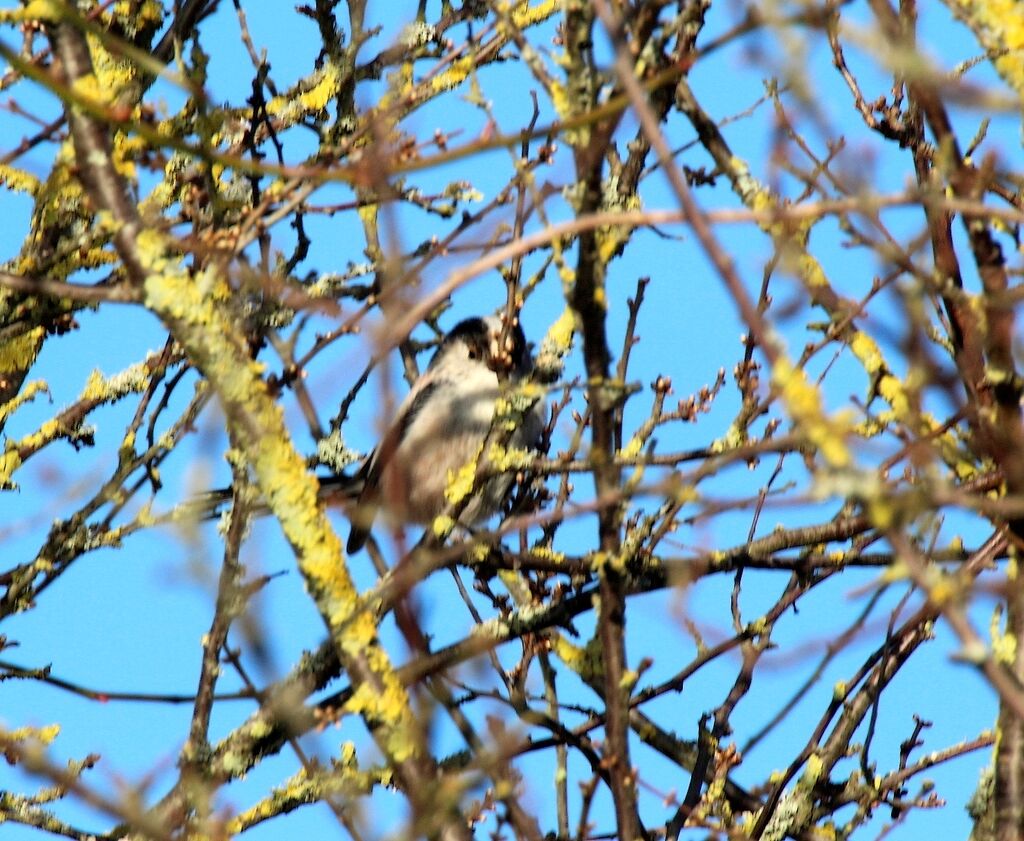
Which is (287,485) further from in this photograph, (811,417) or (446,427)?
(446,427)

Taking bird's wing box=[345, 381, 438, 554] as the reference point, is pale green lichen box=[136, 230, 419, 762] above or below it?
below

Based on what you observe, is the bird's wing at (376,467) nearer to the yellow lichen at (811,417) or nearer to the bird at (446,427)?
the bird at (446,427)

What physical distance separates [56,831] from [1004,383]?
2.64 m

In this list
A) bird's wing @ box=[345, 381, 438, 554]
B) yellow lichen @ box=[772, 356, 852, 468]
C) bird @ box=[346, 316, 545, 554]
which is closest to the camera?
yellow lichen @ box=[772, 356, 852, 468]

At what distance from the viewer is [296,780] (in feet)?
11.0

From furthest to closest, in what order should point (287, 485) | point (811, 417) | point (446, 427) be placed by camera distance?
point (446, 427) < point (287, 485) < point (811, 417)

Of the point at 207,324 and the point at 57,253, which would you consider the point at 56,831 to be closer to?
the point at 57,253

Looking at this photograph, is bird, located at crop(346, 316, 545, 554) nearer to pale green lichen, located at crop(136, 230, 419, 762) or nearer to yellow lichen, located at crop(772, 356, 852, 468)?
pale green lichen, located at crop(136, 230, 419, 762)

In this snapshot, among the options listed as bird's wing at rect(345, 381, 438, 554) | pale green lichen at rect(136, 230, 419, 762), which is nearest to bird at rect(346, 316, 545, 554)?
bird's wing at rect(345, 381, 438, 554)

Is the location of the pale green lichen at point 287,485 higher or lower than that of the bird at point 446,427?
lower

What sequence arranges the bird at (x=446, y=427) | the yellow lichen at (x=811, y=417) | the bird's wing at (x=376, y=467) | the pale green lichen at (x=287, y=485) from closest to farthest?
the yellow lichen at (x=811, y=417) → the pale green lichen at (x=287, y=485) → the bird's wing at (x=376, y=467) → the bird at (x=446, y=427)

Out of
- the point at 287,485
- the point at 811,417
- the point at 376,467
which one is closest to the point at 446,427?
the point at 376,467

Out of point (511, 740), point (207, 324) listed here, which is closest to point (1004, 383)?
point (511, 740)

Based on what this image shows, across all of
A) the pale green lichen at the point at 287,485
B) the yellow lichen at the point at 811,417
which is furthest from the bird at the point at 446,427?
the yellow lichen at the point at 811,417
